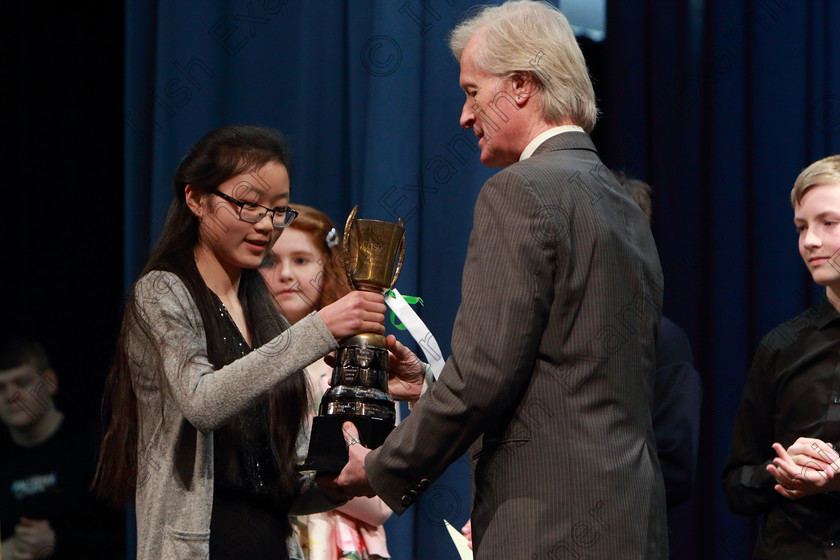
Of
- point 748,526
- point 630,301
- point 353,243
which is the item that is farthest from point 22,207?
point 748,526

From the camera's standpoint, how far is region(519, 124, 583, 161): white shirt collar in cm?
177

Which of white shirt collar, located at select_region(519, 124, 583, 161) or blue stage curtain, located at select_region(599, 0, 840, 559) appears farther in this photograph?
blue stage curtain, located at select_region(599, 0, 840, 559)

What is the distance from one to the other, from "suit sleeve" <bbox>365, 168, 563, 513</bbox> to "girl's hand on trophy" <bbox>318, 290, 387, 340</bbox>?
11.5 inches

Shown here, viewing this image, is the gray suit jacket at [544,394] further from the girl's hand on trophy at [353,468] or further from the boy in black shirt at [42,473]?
the boy in black shirt at [42,473]

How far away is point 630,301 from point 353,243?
0.66 metres

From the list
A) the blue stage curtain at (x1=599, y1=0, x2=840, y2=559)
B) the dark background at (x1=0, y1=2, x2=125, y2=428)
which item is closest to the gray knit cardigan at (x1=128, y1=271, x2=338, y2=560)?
the dark background at (x1=0, y1=2, x2=125, y2=428)

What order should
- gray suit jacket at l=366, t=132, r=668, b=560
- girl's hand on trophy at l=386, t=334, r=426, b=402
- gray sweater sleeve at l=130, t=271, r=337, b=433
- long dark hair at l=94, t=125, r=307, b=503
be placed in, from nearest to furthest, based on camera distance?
gray suit jacket at l=366, t=132, r=668, b=560 → gray sweater sleeve at l=130, t=271, r=337, b=433 → long dark hair at l=94, t=125, r=307, b=503 → girl's hand on trophy at l=386, t=334, r=426, b=402

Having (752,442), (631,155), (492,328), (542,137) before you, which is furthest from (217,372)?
(631,155)

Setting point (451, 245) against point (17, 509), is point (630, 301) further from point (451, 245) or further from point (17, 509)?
point (17, 509)

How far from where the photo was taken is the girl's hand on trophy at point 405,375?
224 cm

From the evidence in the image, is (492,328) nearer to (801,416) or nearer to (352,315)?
(352,315)

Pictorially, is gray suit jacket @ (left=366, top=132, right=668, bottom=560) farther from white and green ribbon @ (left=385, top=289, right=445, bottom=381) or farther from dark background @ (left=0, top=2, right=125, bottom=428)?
dark background @ (left=0, top=2, right=125, bottom=428)

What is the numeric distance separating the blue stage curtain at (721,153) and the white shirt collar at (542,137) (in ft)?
6.00

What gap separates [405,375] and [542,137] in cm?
74
